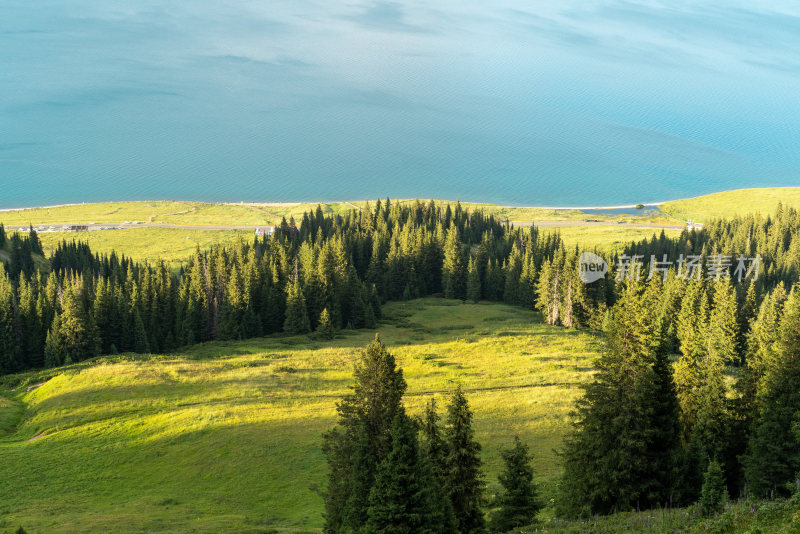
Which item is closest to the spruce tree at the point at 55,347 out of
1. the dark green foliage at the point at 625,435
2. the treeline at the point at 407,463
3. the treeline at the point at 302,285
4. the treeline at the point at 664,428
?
the treeline at the point at 302,285

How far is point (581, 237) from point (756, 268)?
223ft

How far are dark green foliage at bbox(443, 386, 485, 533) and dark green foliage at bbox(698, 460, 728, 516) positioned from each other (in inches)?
360

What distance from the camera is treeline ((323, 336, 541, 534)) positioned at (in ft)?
81.7

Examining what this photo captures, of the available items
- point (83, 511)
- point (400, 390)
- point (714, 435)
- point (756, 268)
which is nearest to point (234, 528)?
point (83, 511)

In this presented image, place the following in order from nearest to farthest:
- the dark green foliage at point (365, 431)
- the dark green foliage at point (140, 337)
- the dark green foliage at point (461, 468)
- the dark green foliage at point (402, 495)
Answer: the dark green foliage at point (402, 495) → the dark green foliage at point (365, 431) → the dark green foliage at point (461, 468) → the dark green foliage at point (140, 337)

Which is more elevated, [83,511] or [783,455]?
[783,455]

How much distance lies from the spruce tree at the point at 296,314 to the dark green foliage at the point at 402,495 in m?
82.3

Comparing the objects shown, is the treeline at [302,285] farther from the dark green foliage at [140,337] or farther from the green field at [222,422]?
the green field at [222,422]

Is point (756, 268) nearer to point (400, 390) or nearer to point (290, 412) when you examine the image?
point (290, 412)

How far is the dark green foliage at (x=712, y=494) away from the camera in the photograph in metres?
22.6

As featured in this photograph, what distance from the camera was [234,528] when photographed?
113ft

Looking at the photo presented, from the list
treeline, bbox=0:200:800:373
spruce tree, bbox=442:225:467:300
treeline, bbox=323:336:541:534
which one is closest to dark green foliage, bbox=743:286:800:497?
treeline, bbox=323:336:541:534

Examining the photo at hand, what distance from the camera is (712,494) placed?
2464cm

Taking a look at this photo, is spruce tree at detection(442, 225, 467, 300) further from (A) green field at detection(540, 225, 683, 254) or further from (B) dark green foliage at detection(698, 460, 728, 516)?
(B) dark green foliage at detection(698, 460, 728, 516)
